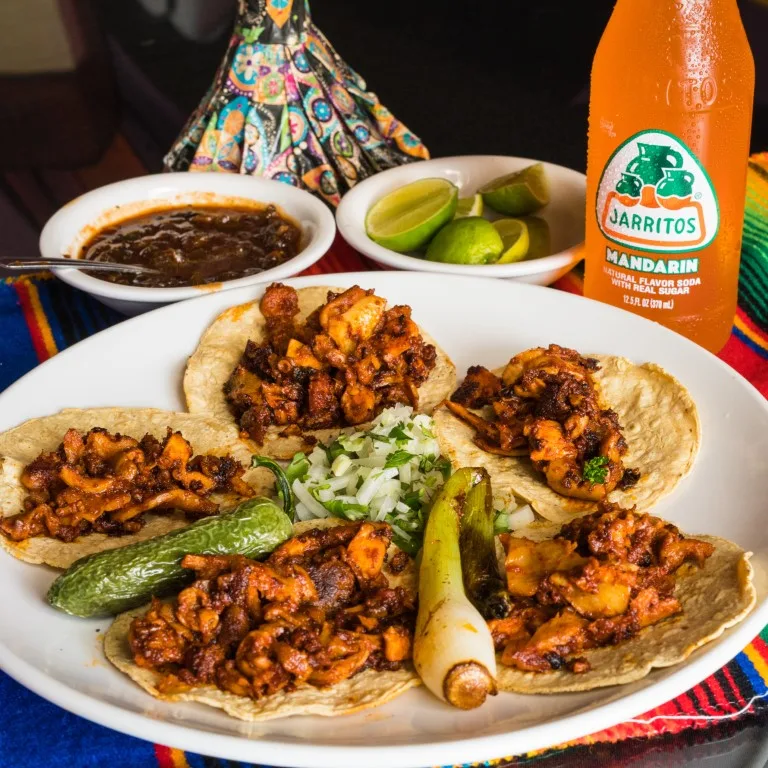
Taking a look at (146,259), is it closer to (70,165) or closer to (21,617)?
(21,617)

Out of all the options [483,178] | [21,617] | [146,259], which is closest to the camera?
[21,617]

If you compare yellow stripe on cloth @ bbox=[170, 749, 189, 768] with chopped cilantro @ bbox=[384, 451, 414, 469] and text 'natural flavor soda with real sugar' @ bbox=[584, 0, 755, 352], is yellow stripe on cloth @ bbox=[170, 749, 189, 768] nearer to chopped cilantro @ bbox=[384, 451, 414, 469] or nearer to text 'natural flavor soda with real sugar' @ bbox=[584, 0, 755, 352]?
chopped cilantro @ bbox=[384, 451, 414, 469]

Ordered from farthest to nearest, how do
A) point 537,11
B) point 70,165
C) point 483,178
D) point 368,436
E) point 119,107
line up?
point 537,11 → point 119,107 → point 70,165 → point 483,178 → point 368,436

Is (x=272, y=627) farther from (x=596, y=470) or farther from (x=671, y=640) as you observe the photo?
(x=596, y=470)

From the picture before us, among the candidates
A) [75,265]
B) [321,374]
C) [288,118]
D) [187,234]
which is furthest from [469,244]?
[75,265]

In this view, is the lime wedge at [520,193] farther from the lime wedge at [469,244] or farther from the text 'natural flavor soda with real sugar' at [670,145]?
the text 'natural flavor soda with real sugar' at [670,145]

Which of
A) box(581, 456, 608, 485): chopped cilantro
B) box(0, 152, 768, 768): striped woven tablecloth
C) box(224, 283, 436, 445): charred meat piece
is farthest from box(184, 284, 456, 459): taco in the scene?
box(0, 152, 768, 768): striped woven tablecloth

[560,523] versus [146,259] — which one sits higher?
[146,259]

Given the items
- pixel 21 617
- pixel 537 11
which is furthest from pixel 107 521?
pixel 537 11
